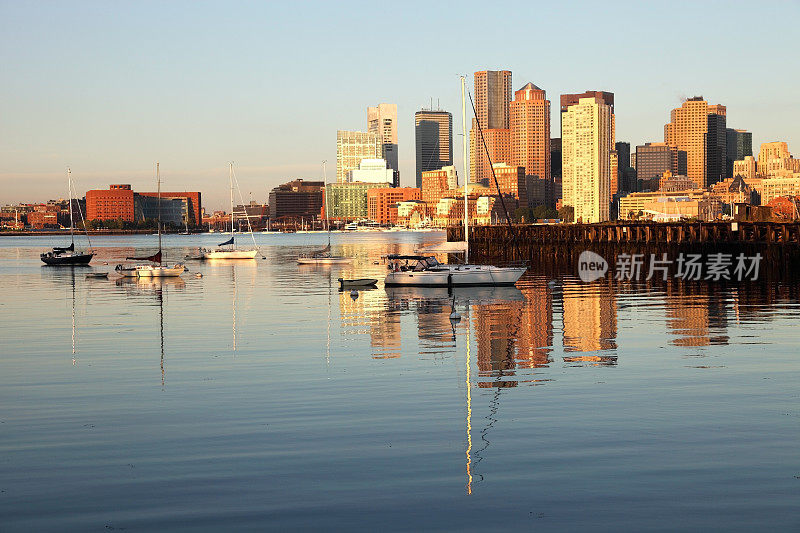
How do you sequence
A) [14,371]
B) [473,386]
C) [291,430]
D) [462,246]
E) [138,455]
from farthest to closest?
[462,246]
[14,371]
[473,386]
[291,430]
[138,455]

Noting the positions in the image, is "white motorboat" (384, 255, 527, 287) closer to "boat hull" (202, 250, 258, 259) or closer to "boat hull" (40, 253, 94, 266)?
"boat hull" (40, 253, 94, 266)

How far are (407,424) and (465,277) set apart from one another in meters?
41.6

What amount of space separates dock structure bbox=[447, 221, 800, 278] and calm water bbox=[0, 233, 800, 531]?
113 feet

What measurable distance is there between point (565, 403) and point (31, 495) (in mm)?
11820

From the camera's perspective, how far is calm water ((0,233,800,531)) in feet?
44.1

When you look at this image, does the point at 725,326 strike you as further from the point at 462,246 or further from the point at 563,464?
the point at 462,246

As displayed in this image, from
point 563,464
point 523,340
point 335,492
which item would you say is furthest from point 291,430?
point 523,340

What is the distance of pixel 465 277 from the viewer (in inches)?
2379

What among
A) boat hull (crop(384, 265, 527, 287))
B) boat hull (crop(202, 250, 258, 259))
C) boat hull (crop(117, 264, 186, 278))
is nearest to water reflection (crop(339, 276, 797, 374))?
boat hull (crop(384, 265, 527, 287))

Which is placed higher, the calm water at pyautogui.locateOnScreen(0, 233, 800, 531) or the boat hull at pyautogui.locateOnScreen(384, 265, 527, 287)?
the boat hull at pyautogui.locateOnScreen(384, 265, 527, 287)

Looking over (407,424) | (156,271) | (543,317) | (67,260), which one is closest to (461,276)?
(543,317)

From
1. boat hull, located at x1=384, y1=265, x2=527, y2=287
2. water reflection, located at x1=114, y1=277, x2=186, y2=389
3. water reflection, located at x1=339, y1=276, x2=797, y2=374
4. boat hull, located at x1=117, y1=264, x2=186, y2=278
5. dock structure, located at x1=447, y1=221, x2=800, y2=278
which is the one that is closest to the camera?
water reflection, located at x1=339, y1=276, x2=797, y2=374

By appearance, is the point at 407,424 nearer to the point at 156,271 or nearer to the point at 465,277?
the point at 465,277

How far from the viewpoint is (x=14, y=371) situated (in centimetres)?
2789
